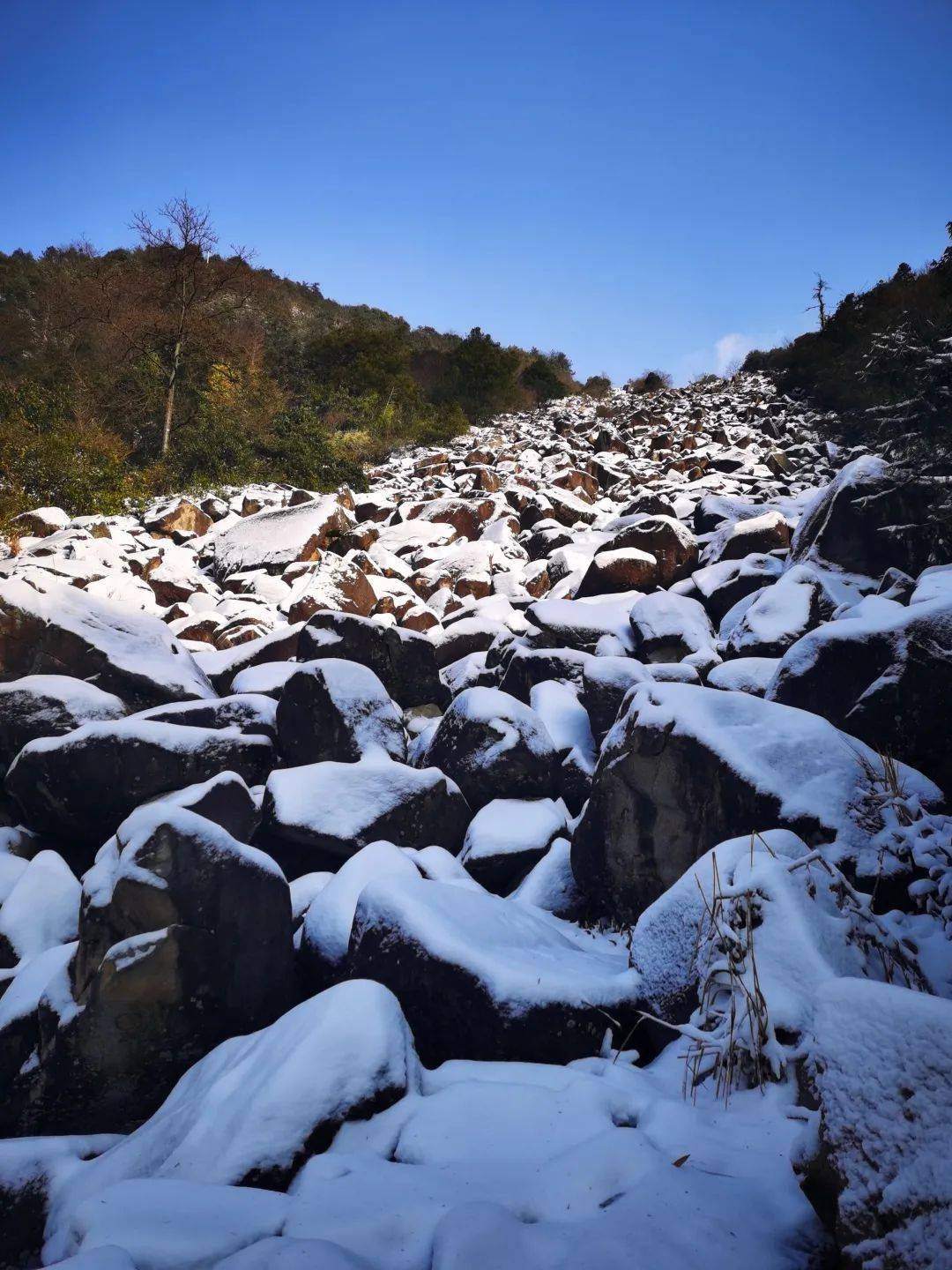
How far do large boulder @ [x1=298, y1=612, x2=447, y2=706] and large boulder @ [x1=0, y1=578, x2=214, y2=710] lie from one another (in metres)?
1.47

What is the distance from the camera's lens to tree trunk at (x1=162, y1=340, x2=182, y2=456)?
54.3 feet

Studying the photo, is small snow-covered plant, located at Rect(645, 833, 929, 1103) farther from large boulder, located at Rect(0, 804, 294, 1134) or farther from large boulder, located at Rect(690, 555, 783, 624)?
large boulder, located at Rect(690, 555, 783, 624)

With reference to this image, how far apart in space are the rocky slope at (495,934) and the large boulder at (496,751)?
0.03 meters

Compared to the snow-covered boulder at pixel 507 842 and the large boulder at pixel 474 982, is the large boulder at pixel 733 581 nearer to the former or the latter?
the snow-covered boulder at pixel 507 842

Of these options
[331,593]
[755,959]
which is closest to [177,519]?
[331,593]

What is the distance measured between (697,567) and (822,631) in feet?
18.1

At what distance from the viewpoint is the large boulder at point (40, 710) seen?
19.1ft

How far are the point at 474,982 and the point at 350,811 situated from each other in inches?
88.6

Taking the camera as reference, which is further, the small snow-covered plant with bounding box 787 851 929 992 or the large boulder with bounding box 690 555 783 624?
the large boulder with bounding box 690 555 783 624

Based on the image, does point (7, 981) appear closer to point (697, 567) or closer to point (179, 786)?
point (179, 786)

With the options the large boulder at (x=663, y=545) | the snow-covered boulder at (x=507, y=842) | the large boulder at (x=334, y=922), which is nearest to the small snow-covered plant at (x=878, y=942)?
the large boulder at (x=334, y=922)

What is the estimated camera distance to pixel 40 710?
19.4 feet

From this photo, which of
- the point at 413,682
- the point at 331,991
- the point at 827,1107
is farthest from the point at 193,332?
the point at 827,1107

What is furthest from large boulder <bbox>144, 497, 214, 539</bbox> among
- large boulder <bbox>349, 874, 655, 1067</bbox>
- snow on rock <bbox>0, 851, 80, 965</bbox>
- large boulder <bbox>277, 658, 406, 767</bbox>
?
large boulder <bbox>349, 874, 655, 1067</bbox>
